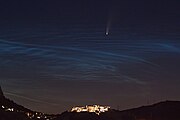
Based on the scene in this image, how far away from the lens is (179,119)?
99.8m

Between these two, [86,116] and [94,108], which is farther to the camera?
[94,108]

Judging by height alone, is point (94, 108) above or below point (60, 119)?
above

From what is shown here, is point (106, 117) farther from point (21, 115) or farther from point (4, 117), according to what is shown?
point (4, 117)

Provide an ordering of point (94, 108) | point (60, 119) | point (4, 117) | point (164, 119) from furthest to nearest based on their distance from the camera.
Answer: point (94, 108) < point (164, 119) < point (60, 119) < point (4, 117)

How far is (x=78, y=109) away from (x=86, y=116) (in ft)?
38.1

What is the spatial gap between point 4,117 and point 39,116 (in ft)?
70.1

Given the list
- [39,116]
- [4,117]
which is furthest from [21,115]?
[39,116]

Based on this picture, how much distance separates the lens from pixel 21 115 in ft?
276

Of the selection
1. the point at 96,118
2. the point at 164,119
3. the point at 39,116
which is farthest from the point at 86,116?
the point at 164,119

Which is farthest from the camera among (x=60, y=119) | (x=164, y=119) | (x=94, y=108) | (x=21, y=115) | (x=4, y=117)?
(x=94, y=108)

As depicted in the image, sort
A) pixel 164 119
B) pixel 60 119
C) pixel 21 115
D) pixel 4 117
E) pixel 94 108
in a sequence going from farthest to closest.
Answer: pixel 94 108 → pixel 164 119 → pixel 60 119 → pixel 21 115 → pixel 4 117

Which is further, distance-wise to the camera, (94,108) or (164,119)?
(94,108)

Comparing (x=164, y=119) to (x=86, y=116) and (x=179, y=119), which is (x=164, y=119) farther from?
(x=86, y=116)

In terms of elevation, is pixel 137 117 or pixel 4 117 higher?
pixel 137 117
